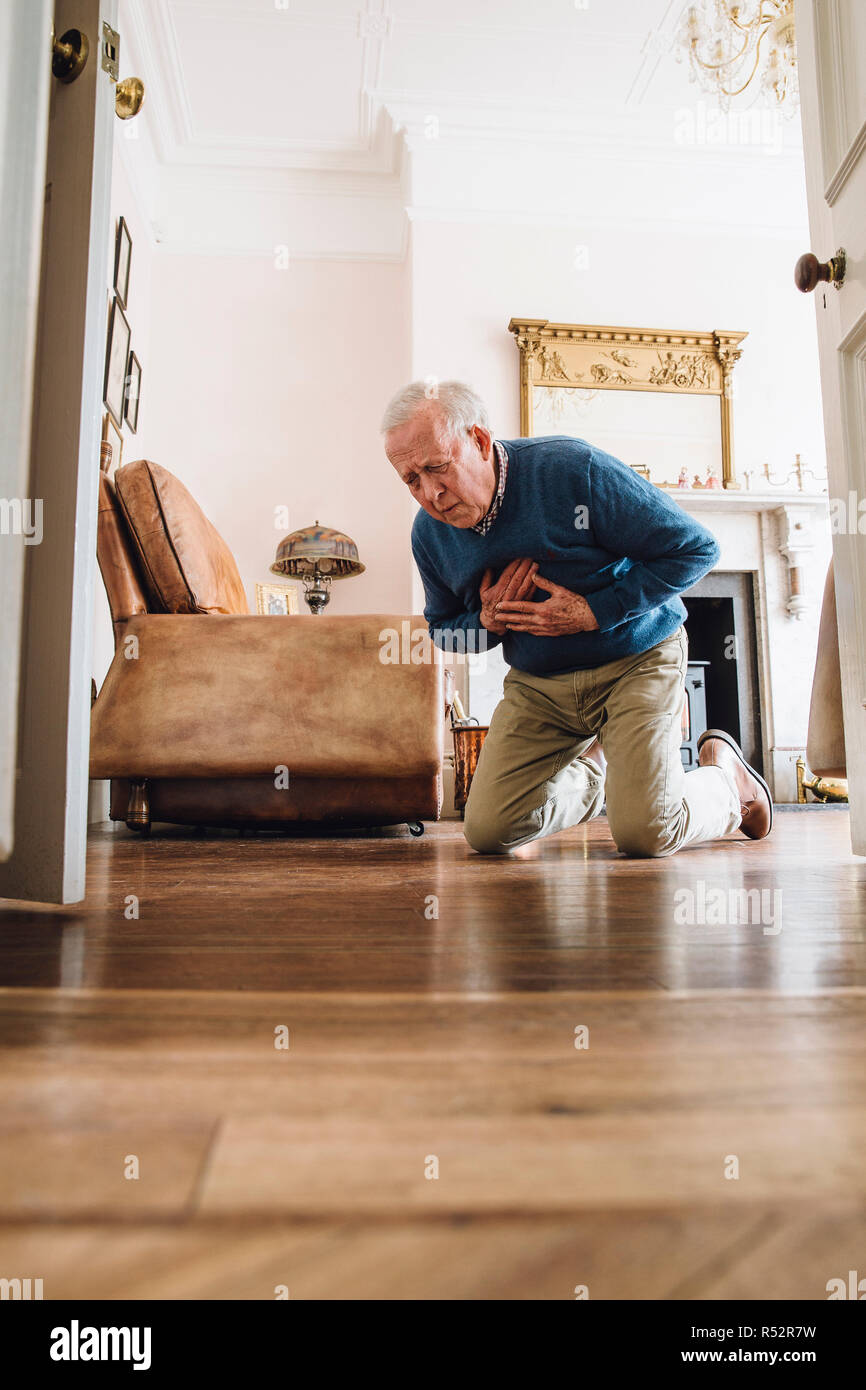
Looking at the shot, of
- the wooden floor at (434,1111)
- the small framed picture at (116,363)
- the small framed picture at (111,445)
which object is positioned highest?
the small framed picture at (116,363)

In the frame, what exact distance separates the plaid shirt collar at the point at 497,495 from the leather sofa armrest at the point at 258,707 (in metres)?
0.76

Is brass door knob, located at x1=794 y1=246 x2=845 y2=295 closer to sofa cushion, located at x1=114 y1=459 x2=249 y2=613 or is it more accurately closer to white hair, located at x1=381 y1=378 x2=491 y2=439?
white hair, located at x1=381 y1=378 x2=491 y2=439

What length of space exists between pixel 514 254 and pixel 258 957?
17.0ft

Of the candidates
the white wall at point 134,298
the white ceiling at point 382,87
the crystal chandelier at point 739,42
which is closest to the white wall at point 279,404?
the white wall at point 134,298

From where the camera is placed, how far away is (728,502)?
16.3 feet

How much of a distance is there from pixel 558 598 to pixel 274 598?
3412 mm

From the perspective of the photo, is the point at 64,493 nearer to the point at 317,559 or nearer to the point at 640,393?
the point at 317,559

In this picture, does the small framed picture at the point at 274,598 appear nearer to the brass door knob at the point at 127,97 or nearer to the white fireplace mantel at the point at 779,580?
the white fireplace mantel at the point at 779,580

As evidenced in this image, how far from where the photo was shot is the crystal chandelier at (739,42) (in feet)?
10.2

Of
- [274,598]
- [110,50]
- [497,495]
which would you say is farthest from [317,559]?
[110,50]

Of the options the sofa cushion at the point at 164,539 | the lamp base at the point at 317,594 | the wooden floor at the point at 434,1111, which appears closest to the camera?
the wooden floor at the point at 434,1111

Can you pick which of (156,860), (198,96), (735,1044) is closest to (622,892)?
(735,1044)

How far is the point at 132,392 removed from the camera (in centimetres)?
459
